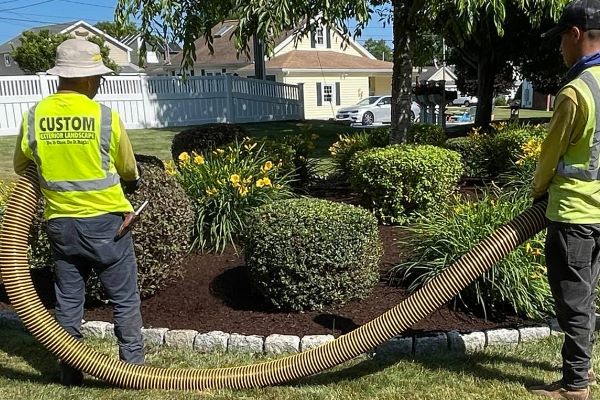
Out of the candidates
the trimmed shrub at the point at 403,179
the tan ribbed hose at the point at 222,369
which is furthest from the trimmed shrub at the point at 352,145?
the tan ribbed hose at the point at 222,369

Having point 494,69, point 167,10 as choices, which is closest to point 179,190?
point 167,10

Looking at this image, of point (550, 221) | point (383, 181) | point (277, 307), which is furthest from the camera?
point (383, 181)

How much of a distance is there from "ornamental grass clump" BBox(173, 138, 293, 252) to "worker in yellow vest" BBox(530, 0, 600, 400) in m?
3.05

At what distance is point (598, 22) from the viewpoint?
2.92 metres

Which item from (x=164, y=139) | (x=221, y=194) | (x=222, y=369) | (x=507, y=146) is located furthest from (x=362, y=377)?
(x=164, y=139)

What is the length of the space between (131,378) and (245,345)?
0.83 meters

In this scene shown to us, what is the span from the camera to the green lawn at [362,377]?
3549 mm

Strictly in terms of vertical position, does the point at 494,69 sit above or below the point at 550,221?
above

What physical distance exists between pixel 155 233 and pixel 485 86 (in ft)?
48.3

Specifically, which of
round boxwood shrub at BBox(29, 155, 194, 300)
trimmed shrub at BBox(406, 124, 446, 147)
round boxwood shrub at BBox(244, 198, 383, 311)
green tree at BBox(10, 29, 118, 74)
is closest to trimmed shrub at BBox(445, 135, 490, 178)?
trimmed shrub at BBox(406, 124, 446, 147)

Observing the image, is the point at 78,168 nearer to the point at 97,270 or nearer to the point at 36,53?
the point at 97,270

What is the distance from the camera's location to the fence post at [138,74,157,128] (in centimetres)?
1988

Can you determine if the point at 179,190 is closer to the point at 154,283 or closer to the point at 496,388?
the point at 154,283

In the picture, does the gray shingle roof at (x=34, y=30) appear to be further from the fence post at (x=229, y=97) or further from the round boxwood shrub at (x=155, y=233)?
the round boxwood shrub at (x=155, y=233)
